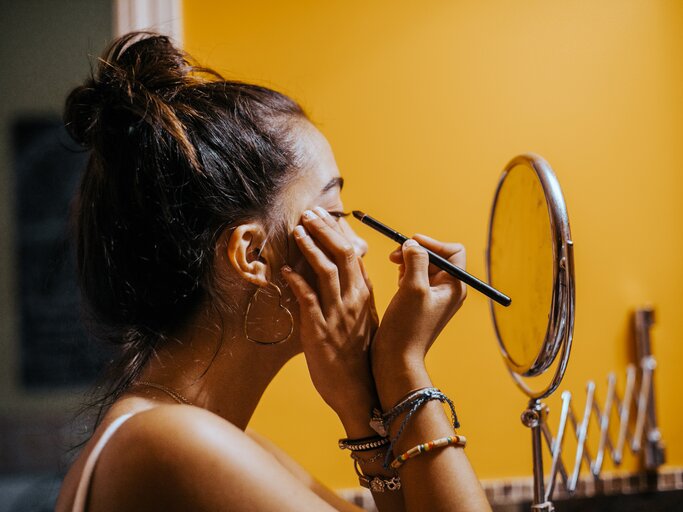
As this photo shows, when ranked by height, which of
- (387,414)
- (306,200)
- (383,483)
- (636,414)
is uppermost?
(306,200)

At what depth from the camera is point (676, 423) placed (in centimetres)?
148

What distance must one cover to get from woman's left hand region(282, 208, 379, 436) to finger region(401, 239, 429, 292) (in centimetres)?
6

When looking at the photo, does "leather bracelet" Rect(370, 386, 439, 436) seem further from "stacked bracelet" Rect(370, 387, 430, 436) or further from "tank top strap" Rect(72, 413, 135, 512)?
"tank top strap" Rect(72, 413, 135, 512)

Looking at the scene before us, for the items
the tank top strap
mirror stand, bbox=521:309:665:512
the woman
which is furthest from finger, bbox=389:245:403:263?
mirror stand, bbox=521:309:665:512

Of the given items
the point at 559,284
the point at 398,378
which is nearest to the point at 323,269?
the point at 398,378

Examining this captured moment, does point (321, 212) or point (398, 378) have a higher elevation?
point (321, 212)

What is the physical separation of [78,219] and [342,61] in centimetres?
63

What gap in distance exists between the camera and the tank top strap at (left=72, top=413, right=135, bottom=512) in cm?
72

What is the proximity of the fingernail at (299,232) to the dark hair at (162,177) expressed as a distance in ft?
0.13

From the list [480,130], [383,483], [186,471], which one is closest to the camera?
[186,471]

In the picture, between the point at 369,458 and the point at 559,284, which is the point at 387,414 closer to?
the point at 369,458

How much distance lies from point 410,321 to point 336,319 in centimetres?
9

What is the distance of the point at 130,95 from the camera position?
0.86m

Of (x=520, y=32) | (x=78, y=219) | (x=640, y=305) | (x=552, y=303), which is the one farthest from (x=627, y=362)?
(x=78, y=219)
